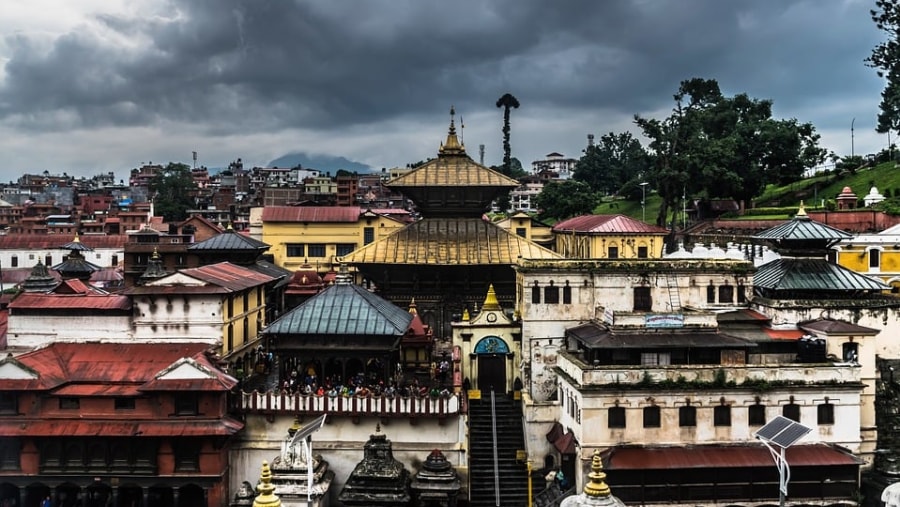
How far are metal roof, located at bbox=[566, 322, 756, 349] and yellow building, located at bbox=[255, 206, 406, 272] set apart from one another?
1822 inches

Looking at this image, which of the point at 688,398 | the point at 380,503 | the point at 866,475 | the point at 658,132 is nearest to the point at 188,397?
the point at 380,503

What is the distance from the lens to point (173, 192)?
159 metres

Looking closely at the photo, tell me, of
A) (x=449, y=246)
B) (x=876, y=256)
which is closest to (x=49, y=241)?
(x=449, y=246)

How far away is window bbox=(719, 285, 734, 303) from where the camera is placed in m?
43.8

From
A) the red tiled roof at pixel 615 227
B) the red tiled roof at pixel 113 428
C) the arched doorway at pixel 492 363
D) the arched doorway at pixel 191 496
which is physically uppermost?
Answer: the red tiled roof at pixel 615 227

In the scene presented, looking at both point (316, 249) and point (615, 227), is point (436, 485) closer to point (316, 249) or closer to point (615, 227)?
point (615, 227)

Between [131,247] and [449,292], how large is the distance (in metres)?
48.4

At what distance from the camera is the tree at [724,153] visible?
87812mm

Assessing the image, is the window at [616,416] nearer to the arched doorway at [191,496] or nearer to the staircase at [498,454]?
the staircase at [498,454]

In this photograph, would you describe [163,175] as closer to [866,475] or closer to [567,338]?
[567,338]

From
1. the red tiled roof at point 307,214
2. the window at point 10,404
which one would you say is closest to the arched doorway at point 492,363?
the window at point 10,404

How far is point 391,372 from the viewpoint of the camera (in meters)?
42.7

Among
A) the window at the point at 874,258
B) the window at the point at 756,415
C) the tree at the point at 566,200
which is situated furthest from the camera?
the tree at the point at 566,200

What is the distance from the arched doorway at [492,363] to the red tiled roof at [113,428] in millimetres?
13116
